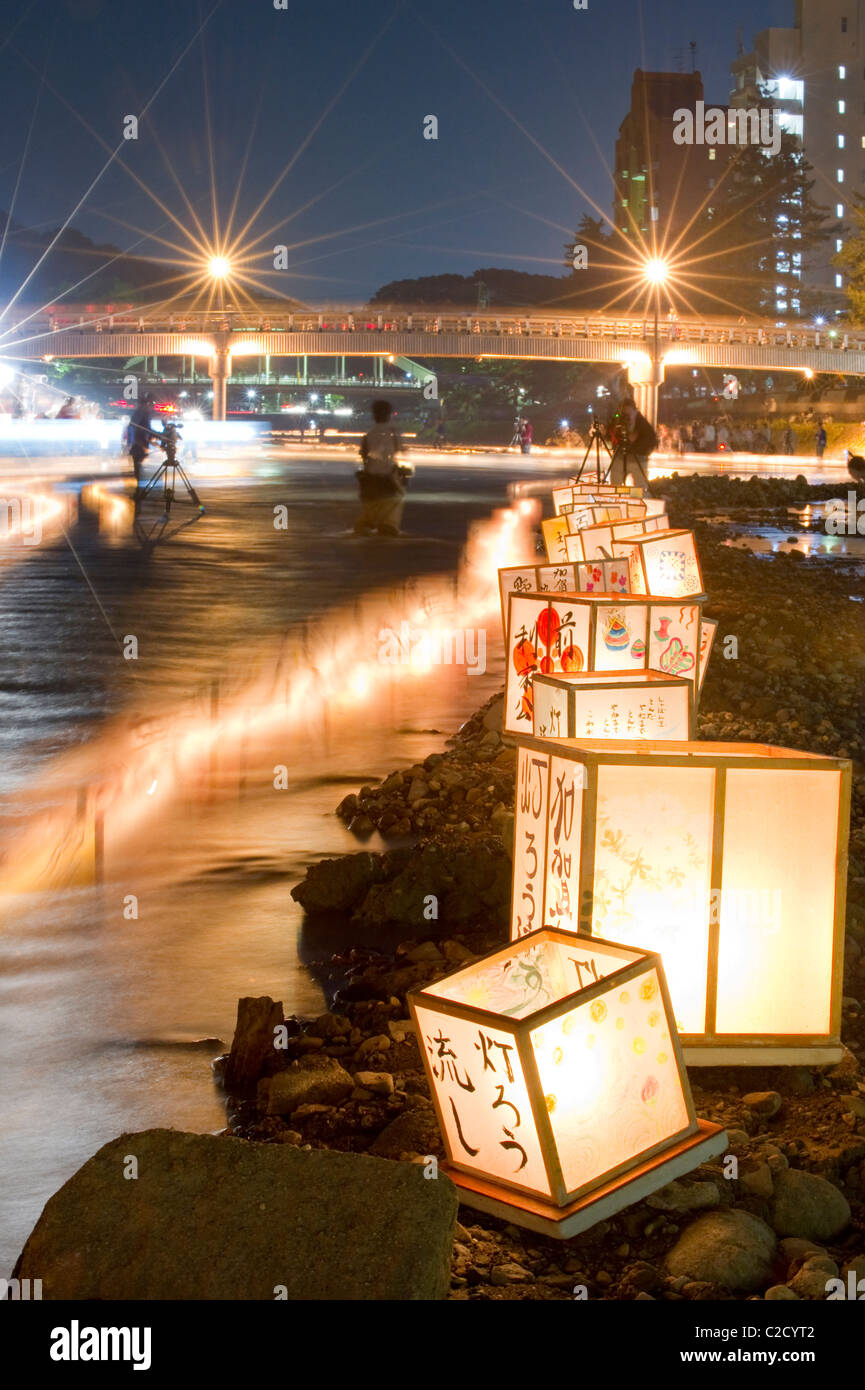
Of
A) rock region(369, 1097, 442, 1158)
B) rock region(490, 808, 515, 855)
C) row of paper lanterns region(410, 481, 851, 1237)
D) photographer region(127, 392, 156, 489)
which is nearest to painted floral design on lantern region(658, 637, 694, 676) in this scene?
rock region(490, 808, 515, 855)

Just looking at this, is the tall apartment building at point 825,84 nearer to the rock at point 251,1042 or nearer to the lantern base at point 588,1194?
the rock at point 251,1042

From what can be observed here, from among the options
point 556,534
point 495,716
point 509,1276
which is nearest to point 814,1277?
point 509,1276

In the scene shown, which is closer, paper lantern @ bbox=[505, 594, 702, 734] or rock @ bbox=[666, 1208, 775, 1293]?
rock @ bbox=[666, 1208, 775, 1293]

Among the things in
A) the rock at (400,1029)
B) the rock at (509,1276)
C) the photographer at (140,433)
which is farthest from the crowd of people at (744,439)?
the rock at (509,1276)

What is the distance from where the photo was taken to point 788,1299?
372 centimetres

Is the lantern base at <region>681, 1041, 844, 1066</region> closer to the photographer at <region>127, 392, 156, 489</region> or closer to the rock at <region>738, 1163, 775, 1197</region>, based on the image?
the rock at <region>738, 1163, 775, 1197</region>

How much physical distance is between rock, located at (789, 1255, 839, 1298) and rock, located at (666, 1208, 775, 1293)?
113 millimetres

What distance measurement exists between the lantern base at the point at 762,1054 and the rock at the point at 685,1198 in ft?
2.50

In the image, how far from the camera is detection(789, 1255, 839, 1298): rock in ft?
12.3

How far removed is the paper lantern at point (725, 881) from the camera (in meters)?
4.93

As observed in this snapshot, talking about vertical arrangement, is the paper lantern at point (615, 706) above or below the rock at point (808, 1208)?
above

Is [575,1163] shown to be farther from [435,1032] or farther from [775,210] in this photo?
[775,210]

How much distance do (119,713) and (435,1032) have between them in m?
7.35

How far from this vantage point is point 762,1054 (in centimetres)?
499
